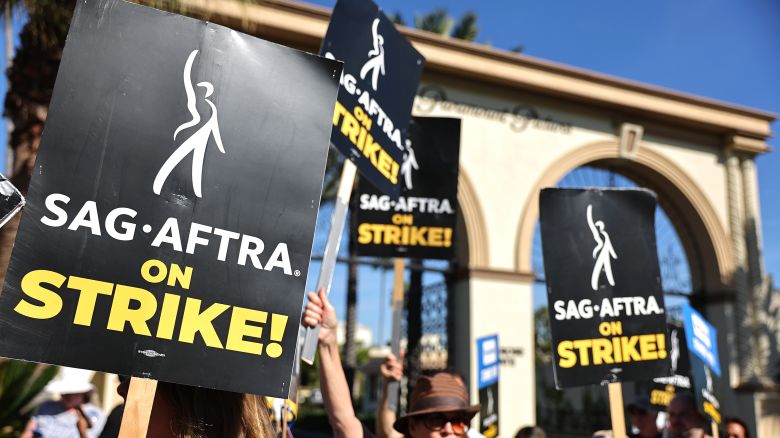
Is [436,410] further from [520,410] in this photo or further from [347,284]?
[347,284]

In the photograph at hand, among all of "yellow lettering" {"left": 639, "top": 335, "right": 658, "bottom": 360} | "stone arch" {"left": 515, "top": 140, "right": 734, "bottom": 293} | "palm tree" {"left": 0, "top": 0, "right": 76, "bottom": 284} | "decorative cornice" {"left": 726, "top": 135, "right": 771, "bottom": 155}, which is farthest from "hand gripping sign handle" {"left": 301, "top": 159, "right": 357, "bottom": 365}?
"decorative cornice" {"left": 726, "top": 135, "right": 771, "bottom": 155}

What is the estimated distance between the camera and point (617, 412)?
11.9ft

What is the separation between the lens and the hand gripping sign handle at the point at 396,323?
3801 millimetres

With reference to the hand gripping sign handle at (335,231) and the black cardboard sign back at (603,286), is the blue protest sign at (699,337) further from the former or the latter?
the hand gripping sign handle at (335,231)

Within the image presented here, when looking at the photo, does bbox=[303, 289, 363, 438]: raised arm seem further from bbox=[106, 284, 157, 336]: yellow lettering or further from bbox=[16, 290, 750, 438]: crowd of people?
bbox=[106, 284, 157, 336]: yellow lettering

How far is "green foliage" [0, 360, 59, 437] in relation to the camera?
22.5 ft

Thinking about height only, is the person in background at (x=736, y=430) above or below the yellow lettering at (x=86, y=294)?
above

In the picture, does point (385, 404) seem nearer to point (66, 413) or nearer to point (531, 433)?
point (531, 433)

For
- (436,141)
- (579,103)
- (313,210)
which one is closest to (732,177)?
(579,103)

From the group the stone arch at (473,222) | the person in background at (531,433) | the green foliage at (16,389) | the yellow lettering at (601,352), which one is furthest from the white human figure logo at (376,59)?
the stone arch at (473,222)

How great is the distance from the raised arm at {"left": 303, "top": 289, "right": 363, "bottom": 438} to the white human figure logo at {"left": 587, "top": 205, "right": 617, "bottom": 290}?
1.82m

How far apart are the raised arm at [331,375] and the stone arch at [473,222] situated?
9.37 metres

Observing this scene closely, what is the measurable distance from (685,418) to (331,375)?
2640mm

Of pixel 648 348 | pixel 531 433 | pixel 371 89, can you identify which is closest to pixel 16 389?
pixel 531 433
